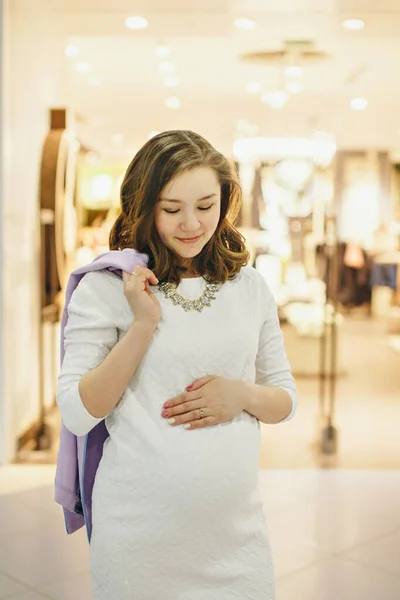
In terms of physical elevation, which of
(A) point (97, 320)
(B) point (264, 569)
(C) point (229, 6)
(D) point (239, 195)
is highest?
(C) point (229, 6)

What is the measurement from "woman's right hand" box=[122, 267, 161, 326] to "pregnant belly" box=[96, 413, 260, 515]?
209 mm

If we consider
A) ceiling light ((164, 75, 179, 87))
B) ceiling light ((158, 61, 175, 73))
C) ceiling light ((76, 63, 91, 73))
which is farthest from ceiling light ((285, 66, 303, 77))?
ceiling light ((76, 63, 91, 73))

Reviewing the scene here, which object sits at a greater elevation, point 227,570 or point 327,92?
point 327,92

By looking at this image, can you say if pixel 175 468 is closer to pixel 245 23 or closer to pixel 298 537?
pixel 298 537

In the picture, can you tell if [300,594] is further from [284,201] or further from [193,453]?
[284,201]

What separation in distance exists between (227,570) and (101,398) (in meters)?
0.42

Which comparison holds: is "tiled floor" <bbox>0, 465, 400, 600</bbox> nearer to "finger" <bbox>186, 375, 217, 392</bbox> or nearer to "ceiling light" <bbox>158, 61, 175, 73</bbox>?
"finger" <bbox>186, 375, 217, 392</bbox>

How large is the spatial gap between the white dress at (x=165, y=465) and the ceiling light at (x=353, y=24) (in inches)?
149

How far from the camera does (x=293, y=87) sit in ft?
33.4

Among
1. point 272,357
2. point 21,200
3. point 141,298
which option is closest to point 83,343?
point 141,298

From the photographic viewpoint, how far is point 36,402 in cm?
509

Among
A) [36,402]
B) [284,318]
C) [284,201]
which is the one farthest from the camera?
[284,318]

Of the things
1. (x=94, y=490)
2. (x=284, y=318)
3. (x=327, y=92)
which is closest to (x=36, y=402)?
(x=94, y=490)

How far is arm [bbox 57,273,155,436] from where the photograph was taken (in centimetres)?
150
